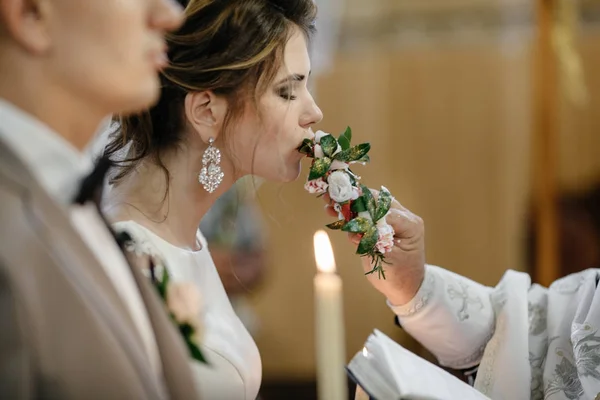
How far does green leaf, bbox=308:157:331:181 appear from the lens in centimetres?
121

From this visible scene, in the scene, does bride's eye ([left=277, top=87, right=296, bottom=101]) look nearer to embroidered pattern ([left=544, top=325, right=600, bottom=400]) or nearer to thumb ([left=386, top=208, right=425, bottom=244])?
thumb ([left=386, top=208, right=425, bottom=244])

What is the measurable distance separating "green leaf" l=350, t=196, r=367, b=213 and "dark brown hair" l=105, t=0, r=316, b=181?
0.72 ft

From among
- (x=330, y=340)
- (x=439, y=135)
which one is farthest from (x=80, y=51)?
(x=439, y=135)

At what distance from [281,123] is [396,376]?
0.41 metres

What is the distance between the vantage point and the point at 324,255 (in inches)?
35.2

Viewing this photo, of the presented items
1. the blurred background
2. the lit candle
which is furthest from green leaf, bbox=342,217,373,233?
the blurred background

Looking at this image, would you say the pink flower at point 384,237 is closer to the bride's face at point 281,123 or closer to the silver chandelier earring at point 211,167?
the bride's face at point 281,123

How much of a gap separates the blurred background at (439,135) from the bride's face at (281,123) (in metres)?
3.09

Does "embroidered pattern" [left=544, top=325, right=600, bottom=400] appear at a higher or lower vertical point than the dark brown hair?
lower

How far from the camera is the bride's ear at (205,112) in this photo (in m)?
1.14

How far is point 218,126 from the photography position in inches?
45.7

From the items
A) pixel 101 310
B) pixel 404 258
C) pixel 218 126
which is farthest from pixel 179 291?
pixel 404 258

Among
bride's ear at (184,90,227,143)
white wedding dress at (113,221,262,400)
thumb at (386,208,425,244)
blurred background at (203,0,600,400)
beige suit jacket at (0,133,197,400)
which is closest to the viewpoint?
beige suit jacket at (0,133,197,400)

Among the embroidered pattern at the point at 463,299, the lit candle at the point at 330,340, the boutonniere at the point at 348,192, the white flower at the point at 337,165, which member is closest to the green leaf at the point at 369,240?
the boutonniere at the point at 348,192
